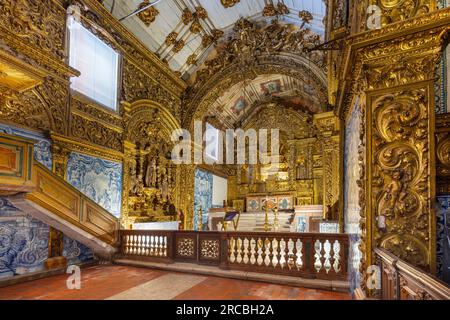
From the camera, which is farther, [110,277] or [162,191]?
[162,191]

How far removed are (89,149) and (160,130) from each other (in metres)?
3.57

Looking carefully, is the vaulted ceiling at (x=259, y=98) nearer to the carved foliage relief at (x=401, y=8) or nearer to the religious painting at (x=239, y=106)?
the religious painting at (x=239, y=106)

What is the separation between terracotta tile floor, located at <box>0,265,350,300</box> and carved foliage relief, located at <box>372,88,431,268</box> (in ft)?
5.92

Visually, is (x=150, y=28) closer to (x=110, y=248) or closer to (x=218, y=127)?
(x=218, y=127)

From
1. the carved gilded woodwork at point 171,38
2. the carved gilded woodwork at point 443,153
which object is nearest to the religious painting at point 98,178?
the carved gilded woodwork at point 171,38

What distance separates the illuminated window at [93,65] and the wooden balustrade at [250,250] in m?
3.97

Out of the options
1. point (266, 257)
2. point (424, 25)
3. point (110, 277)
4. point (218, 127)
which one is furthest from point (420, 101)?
point (218, 127)

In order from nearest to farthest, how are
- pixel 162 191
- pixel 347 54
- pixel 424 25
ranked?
pixel 424 25 → pixel 347 54 → pixel 162 191

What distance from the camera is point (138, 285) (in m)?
4.51

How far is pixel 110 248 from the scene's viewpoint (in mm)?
6328

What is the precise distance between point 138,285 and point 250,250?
2.14 metres

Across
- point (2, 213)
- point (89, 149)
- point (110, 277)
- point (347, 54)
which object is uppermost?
point (347, 54)

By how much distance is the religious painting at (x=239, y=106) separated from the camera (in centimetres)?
1394

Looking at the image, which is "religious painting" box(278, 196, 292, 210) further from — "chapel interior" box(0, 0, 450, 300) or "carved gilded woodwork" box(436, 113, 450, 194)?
"carved gilded woodwork" box(436, 113, 450, 194)
